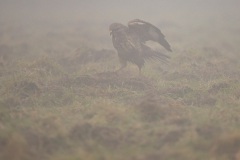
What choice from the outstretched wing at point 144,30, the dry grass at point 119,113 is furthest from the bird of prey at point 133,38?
the dry grass at point 119,113

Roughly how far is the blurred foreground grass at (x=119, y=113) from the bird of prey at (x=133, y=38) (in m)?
0.51

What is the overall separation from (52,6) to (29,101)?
93.7 feet

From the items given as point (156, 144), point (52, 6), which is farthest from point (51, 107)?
point (52, 6)

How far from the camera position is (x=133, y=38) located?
30.6 ft

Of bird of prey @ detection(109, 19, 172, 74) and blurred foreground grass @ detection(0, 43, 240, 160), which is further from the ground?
bird of prey @ detection(109, 19, 172, 74)

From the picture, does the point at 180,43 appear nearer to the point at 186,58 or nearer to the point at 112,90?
the point at 186,58

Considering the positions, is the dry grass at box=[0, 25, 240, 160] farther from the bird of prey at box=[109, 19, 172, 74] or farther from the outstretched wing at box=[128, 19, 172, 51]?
the outstretched wing at box=[128, 19, 172, 51]

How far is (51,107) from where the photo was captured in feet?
23.6

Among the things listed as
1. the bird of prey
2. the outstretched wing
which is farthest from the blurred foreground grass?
the outstretched wing

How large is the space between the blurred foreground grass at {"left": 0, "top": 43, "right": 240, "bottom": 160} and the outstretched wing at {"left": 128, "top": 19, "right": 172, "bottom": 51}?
941 mm

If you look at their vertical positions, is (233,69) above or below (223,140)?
below

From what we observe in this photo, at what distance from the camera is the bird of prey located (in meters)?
9.03

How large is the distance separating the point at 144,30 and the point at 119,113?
12.6 feet

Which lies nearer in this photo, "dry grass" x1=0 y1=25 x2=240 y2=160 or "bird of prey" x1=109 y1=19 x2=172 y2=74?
"dry grass" x1=0 y1=25 x2=240 y2=160
